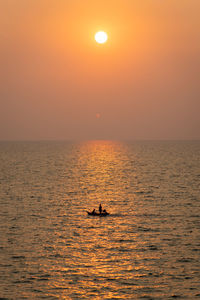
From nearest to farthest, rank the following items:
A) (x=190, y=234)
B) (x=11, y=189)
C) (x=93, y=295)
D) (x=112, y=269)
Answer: (x=93, y=295)
(x=112, y=269)
(x=190, y=234)
(x=11, y=189)

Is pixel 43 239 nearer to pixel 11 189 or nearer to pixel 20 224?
pixel 20 224

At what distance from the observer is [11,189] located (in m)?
104

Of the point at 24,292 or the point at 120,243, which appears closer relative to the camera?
the point at 24,292

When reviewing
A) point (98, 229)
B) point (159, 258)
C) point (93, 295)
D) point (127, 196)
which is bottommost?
point (93, 295)

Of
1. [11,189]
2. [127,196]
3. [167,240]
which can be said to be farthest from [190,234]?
[11,189]

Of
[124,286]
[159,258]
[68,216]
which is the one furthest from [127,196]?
[124,286]

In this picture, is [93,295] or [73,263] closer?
[93,295]

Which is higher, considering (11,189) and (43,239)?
(11,189)

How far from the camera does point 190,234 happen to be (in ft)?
188

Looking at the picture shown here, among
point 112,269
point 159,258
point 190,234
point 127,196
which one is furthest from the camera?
point 127,196

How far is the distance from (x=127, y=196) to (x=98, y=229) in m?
34.2

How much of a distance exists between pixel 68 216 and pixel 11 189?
38380 mm

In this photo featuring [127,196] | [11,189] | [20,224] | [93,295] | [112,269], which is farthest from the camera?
[11,189]

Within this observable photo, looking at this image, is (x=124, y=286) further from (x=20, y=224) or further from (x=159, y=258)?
(x=20, y=224)
